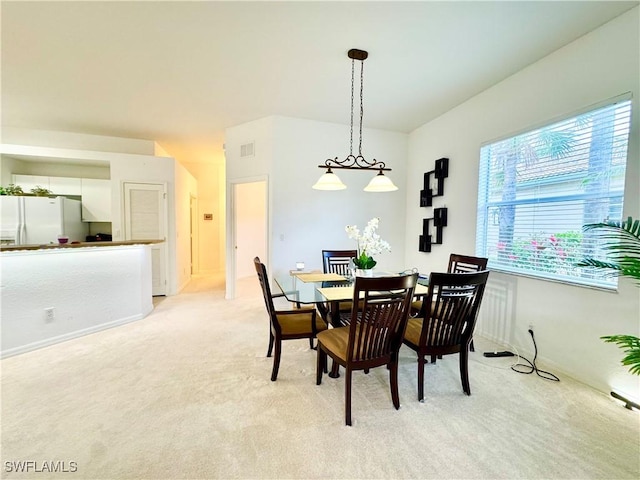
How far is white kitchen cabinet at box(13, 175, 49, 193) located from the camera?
4840mm

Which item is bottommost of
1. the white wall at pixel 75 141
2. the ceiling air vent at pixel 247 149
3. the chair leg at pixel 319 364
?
the chair leg at pixel 319 364

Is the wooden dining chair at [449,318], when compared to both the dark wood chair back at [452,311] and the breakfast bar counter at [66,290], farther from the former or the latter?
the breakfast bar counter at [66,290]

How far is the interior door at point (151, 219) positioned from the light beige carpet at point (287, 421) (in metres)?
2.31

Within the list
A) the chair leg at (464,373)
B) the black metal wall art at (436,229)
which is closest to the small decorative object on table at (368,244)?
the chair leg at (464,373)

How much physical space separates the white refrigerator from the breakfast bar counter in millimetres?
2034

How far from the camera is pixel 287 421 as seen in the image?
1.80 m

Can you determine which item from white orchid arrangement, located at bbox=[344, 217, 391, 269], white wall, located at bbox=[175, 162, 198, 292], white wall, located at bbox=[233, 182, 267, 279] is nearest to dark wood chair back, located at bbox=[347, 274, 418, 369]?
white orchid arrangement, located at bbox=[344, 217, 391, 269]

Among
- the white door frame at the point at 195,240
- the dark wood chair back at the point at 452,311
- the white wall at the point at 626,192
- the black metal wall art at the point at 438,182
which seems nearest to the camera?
the dark wood chair back at the point at 452,311

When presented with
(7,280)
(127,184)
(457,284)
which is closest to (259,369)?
(457,284)

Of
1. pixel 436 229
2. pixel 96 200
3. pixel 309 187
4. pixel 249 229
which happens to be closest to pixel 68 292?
pixel 96 200

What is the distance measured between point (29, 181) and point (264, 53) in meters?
5.24

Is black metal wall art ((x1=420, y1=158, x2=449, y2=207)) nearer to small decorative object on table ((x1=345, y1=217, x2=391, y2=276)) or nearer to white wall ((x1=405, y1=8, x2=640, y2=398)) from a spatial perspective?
white wall ((x1=405, y1=8, x2=640, y2=398))

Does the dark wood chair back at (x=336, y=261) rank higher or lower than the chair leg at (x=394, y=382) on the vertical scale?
higher

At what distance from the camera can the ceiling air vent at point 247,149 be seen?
447 centimetres
